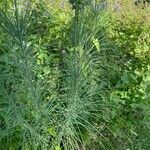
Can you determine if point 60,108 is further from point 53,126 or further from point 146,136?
point 146,136

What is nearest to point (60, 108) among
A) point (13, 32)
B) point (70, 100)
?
point (70, 100)

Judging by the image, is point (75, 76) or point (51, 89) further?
point (51, 89)

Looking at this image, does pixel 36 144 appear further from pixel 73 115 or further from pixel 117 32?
pixel 117 32

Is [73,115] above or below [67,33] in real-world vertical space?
below

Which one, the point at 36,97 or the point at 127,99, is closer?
the point at 36,97

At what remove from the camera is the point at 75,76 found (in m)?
3.94

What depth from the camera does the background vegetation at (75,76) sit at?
387cm

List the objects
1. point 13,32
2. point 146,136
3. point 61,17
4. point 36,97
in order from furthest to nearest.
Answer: point 61,17 < point 146,136 < point 36,97 < point 13,32

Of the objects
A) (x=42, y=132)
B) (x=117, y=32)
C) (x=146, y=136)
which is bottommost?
(x=146, y=136)

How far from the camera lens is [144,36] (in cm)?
472

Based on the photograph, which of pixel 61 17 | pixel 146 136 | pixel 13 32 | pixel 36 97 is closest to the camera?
pixel 13 32

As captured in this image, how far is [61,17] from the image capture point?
4.84 m

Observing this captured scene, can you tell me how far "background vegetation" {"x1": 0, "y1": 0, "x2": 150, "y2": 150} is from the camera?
3871mm

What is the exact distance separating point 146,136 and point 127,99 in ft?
1.40
